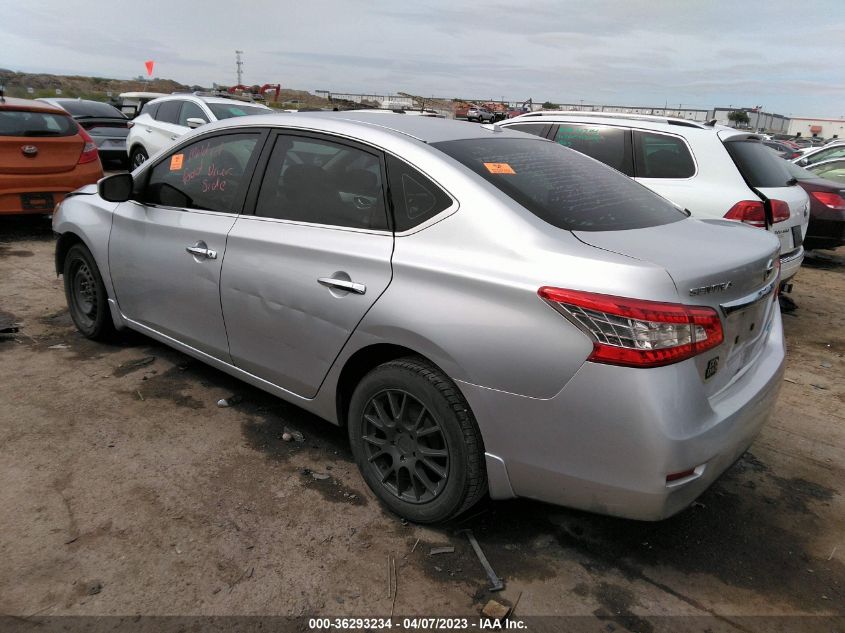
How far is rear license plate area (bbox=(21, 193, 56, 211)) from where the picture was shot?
7.25 m

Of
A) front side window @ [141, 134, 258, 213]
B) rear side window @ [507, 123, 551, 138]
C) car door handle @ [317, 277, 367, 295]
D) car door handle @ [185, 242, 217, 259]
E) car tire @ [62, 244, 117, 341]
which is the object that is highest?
rear side window @ [507, 123, 551, 138]

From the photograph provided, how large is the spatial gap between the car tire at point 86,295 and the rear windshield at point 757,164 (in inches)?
205

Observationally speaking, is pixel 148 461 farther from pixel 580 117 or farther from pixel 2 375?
pixel 580 117

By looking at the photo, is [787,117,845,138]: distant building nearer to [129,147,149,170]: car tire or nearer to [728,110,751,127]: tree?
[728,110,751,127]: tree

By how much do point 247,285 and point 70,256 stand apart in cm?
230

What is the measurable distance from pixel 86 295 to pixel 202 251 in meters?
1.76

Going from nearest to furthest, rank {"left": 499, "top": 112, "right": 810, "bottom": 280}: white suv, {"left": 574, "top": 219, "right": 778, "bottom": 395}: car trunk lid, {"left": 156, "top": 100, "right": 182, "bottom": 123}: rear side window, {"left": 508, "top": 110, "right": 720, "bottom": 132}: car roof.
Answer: {"left": 574, "top": 219, "right": 778, "bottom": 395}: car trunk lid → {"left": 499, "top": 112, "right": 810, "bottom": 280}: white suv → {"left": 508, "top": 110, "right": 720, "bottom": 132}: car roof → {"left": 156, "top": 100, "right": 182, "bottom": 123}: rear side window

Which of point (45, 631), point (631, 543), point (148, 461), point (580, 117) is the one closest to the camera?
point (45, 631)

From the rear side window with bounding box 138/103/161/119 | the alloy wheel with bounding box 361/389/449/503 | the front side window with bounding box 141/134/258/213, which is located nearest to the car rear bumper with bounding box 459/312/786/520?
the alloy wheel with bounding box 361/389/449/503

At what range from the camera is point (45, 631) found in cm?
213

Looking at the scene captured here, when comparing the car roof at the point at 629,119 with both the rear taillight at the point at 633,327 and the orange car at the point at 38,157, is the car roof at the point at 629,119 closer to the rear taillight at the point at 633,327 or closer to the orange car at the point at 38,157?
the rear taillight at the point at 633,327

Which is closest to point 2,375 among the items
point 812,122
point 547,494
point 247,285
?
point 247,285

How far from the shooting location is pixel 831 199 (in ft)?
26.6

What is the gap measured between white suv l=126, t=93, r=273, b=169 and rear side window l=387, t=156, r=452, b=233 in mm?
8094
